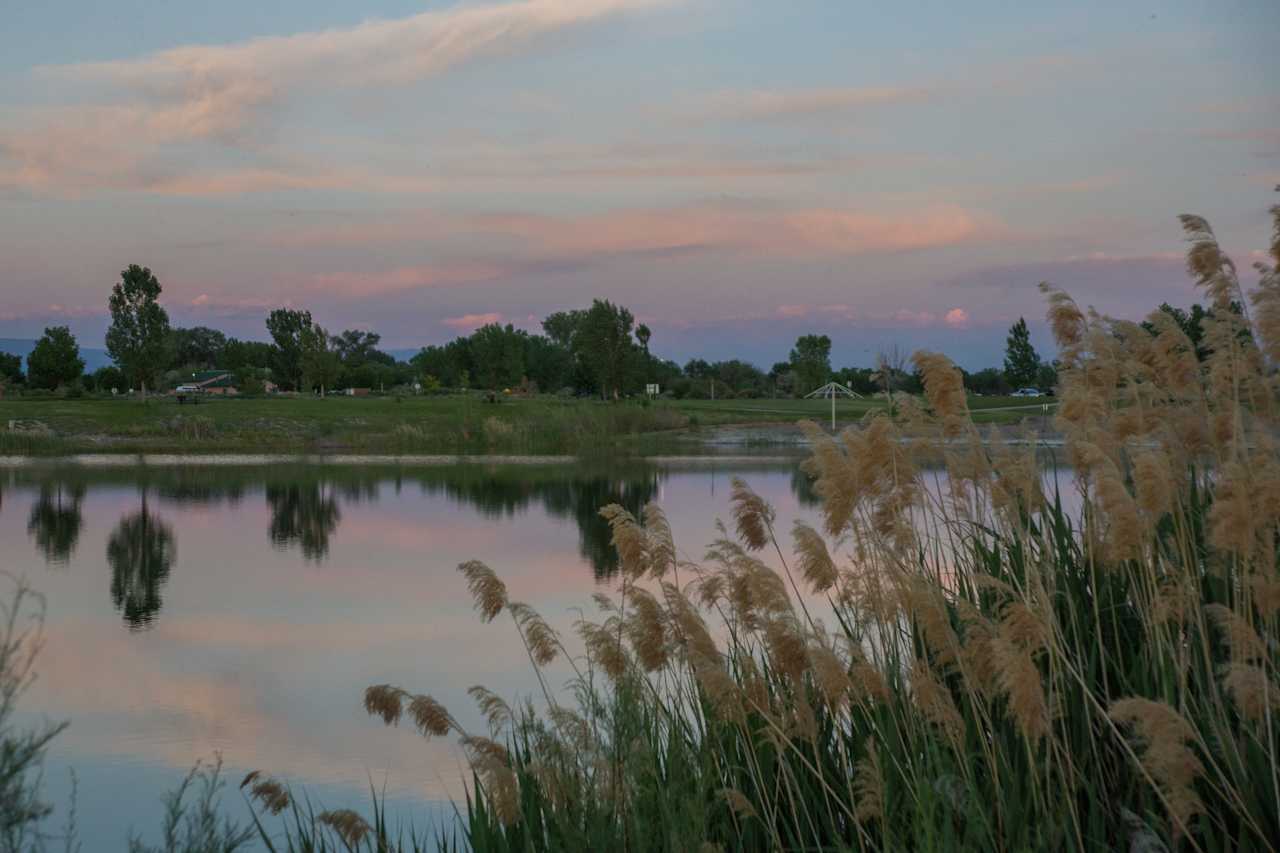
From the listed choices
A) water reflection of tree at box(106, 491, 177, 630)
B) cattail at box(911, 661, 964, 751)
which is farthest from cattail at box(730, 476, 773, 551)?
water reflection of tree at box(106, 491, 177, 630)

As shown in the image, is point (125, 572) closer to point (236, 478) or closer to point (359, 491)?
point (359, 491)

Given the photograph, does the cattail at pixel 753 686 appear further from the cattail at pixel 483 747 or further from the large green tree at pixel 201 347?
the large green tree at pixel 201 347

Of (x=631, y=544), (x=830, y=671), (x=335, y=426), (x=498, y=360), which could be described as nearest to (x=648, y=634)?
(x=631, y=544)

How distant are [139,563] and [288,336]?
7343 cm

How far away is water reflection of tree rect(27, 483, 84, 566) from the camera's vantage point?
18.9 m

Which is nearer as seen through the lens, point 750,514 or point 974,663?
point 974,663

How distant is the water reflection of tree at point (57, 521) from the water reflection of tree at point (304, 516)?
3.33 metres

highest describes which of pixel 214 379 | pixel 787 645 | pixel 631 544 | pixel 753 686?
pixel 214 379

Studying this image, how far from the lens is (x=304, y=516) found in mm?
24188

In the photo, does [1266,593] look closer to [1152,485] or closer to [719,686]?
[1152,485]

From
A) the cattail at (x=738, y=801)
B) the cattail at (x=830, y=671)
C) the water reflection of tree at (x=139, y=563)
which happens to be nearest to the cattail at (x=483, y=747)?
the cattail at (x=738, y=801)

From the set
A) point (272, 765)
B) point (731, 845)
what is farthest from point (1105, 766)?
point (272, 765)

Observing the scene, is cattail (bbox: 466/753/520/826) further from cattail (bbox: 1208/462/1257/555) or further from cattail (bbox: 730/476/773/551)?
cattail (bbox: 1208/462/1257/555)

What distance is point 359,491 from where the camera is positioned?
29.1m
